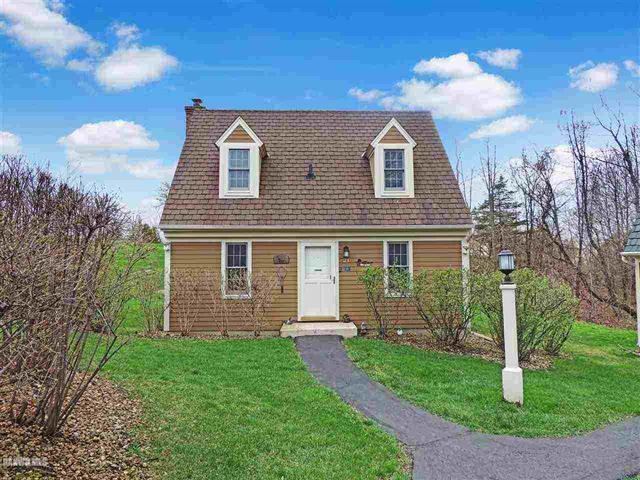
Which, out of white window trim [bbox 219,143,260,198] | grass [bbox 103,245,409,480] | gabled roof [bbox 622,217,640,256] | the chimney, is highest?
the chimney

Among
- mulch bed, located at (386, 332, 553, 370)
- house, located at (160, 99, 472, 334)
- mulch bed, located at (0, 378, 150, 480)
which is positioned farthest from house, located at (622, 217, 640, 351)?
mulch bed, located at (0, 378, 150, 480)

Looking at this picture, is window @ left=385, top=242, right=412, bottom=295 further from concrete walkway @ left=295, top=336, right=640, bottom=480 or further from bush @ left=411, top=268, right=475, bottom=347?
concrete walkway @ left=295, top=336, right=640, bottom=480

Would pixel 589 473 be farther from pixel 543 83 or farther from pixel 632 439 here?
pixel 543 83

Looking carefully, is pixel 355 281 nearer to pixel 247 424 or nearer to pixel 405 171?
pixel 405 171

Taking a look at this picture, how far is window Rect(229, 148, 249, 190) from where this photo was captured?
12.5 meters

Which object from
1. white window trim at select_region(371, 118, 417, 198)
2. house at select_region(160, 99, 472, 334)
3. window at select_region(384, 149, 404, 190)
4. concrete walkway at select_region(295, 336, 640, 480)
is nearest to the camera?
concrete walkway at select_region(295, 336, 640, 480)

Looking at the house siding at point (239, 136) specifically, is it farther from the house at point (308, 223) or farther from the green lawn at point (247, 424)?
the green lawn at point (247, 424)

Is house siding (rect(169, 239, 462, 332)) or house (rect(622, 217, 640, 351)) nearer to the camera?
house (rect(622, 217, 640, 351))

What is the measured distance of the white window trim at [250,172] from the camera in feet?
40.7

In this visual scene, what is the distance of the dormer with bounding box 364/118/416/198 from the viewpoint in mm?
12672

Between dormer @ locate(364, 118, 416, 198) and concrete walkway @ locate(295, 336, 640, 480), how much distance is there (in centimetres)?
742

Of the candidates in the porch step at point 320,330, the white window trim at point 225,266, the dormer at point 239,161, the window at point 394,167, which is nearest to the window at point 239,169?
the dormer at point 239,161

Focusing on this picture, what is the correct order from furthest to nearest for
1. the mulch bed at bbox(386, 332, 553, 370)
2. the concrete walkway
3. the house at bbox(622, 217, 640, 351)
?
the house at bbox(622, 217, 640, 351), the mulch bed at bbox(386, 332, 553, 370), the concrete walkway

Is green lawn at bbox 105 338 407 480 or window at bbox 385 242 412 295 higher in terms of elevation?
window at bbox 385 242 412 295
